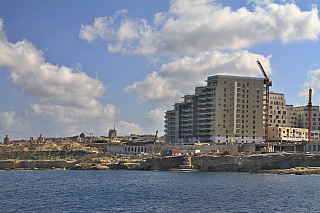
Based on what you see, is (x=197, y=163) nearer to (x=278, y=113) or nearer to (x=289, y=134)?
(x=289, y=134)

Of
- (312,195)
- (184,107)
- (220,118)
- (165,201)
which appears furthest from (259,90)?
→ (165,201)

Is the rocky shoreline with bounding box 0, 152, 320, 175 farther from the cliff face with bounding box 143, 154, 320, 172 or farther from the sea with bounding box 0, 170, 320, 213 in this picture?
the sea with bounding box 0, 170, 320, 213

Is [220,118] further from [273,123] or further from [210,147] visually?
[273,123]

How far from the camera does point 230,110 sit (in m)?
168

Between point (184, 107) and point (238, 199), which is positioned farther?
point (184, 107)

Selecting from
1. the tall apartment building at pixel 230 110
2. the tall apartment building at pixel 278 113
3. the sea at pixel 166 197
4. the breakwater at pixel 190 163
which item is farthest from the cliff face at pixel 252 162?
the tall apartment building at pixel 278 113

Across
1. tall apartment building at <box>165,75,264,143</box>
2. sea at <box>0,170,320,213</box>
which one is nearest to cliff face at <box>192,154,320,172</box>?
sea at <box>0,170,320,213</box>

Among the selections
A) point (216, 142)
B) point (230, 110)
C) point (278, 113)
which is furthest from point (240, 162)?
point (278, 113)

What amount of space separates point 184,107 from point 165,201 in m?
129

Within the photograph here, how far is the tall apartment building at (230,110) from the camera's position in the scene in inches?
6565

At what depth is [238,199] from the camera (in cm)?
6009

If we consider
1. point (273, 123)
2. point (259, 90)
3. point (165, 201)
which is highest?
point (259, 90)

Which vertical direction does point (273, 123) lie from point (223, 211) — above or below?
above

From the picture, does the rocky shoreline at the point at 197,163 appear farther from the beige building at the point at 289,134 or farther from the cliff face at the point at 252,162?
the beige building at the point at 289,134
